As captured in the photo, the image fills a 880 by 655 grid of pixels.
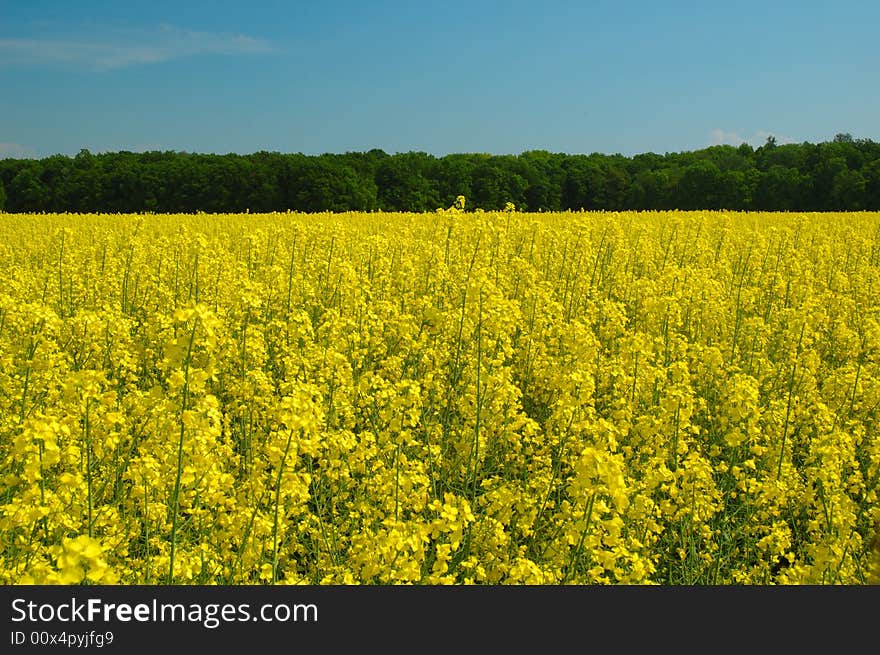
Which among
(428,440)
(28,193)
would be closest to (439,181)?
(28,193)

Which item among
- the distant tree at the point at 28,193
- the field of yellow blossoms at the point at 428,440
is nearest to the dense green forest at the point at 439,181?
the distant tree at the point at 28,193

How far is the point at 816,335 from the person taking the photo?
286 inches

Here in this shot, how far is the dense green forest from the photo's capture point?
47.0 meters

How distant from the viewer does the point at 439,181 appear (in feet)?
191

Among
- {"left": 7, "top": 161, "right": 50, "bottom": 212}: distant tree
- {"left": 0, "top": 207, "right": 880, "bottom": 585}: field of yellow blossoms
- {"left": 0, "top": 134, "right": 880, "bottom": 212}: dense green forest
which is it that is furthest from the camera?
{"left": 7, "top": 161, "right": 50, "bottom": 212}: distant tree

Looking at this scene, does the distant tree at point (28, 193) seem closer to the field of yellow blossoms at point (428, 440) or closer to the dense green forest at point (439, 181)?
the dense green forest at point (439, 181)

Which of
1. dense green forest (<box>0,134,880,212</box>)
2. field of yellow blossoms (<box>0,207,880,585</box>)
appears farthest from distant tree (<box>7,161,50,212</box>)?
field of yellow blossoms (<box>0,207,880,585</box>)

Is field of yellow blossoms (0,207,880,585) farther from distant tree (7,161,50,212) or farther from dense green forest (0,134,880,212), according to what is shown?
distant tree (7,161,50,212)

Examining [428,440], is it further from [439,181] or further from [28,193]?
[28,193]

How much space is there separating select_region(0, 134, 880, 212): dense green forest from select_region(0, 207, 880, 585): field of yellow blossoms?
41.8 m

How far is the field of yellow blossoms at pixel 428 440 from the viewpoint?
3.09 metres

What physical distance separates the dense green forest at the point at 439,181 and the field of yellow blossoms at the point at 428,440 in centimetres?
4185

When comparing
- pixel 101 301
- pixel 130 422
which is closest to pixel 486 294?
pixel 130 422

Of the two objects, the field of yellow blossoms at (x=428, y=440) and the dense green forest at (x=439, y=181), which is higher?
the dense green forest at (x=439, y=181)
